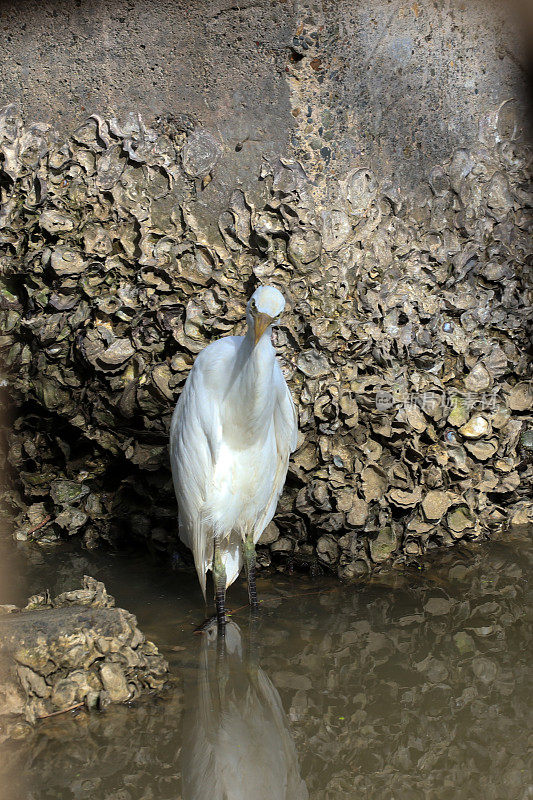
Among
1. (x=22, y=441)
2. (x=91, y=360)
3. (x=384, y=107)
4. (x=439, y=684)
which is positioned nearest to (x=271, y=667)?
(x=439, y=684)

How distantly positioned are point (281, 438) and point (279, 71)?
1.84m

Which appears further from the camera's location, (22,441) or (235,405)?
(22,441)

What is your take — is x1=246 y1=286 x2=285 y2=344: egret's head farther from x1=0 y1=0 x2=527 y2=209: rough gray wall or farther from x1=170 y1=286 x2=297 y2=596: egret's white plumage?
x1=0 y1=0 x2=527 y2=209: rough gray wall

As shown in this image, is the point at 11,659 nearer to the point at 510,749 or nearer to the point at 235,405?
the point at 235,405

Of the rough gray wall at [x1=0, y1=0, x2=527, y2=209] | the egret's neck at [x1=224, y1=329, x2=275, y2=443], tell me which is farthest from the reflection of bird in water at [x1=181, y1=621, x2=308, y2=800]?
the rough gray wall at [x1=0, y1=0, x2=527, y2=209]

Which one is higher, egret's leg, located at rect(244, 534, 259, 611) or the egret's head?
the egret's head

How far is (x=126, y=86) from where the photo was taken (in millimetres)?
3861

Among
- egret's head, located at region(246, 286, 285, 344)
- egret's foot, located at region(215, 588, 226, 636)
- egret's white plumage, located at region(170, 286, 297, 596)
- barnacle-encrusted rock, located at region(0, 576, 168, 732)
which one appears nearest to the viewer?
barnacle-encrusted rock, located at region(0, 576, 168, 732)

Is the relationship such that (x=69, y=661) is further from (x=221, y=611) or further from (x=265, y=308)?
(x=265, y=308)

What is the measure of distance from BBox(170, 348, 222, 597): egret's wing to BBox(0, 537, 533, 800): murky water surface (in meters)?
0.38

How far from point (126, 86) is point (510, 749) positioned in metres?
3.44

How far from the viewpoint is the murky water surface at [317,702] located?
2.11 metres

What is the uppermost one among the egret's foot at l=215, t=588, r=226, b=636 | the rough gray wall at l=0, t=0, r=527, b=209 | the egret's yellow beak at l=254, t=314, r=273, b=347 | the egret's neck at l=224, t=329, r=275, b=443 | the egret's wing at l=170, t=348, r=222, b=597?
the rough gray wall at l=0, t=0, r=527, b=209

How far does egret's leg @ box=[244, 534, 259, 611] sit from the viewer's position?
317cm
